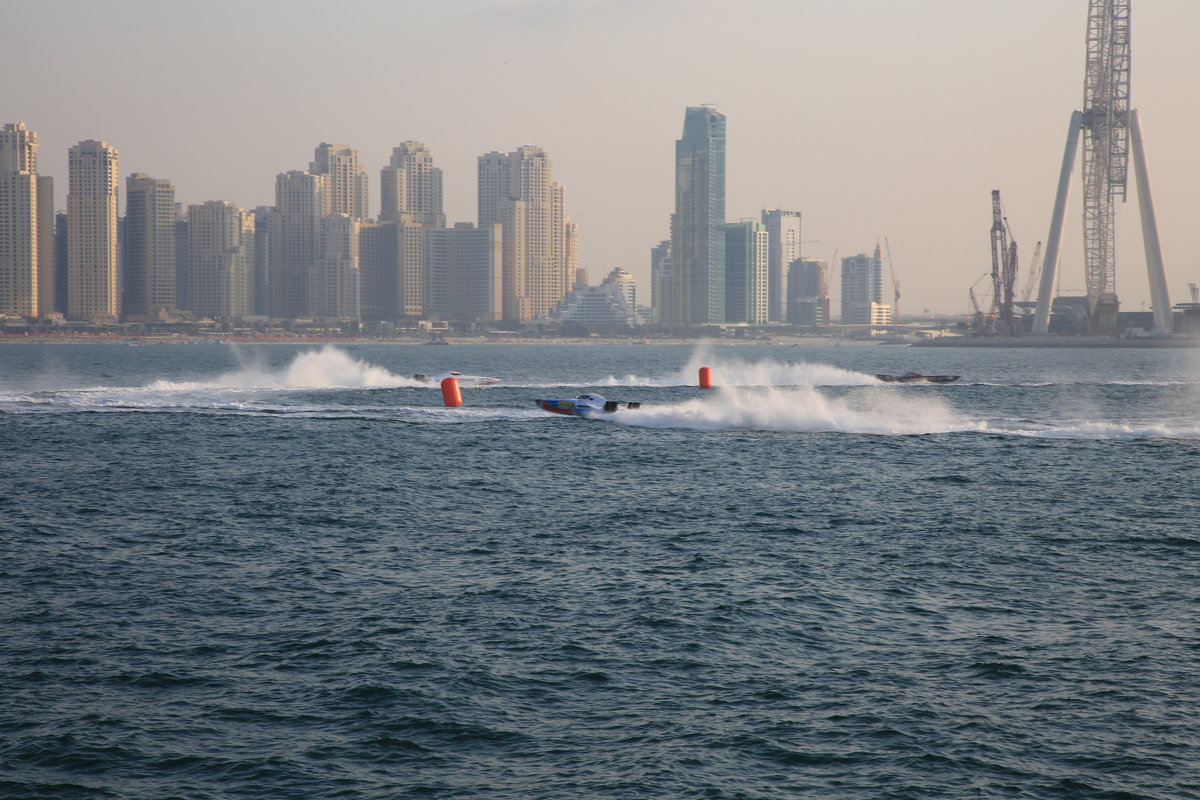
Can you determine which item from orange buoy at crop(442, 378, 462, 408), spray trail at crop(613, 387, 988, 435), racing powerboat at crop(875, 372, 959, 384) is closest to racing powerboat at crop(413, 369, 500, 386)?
orange buoy at crop(442, 378, 462, 408)

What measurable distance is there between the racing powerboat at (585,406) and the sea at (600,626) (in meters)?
16.6

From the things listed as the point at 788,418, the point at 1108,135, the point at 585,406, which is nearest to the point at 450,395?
the point at 585,406

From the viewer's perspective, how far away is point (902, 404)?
68.0m

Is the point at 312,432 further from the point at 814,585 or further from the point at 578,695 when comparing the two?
the point at 578,695

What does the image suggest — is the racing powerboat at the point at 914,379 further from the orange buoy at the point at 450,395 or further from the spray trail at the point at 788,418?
the orange buoy at the point at 450,395

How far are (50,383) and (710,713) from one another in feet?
296

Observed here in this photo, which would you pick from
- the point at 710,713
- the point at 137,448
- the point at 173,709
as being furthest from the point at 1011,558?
the point at 137,448

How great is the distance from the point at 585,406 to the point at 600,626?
39.9 m

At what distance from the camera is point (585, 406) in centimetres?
5847

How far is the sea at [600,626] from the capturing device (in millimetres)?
13148

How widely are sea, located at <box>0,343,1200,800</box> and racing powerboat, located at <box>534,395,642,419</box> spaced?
1656 cm

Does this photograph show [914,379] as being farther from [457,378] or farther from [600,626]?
[600,626]

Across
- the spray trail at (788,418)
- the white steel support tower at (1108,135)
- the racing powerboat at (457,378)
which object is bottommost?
the spray trail at (788,418)

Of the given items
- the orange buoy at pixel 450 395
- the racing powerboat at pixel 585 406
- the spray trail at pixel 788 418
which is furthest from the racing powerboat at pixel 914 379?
the orange buoy at pixel 450 395
